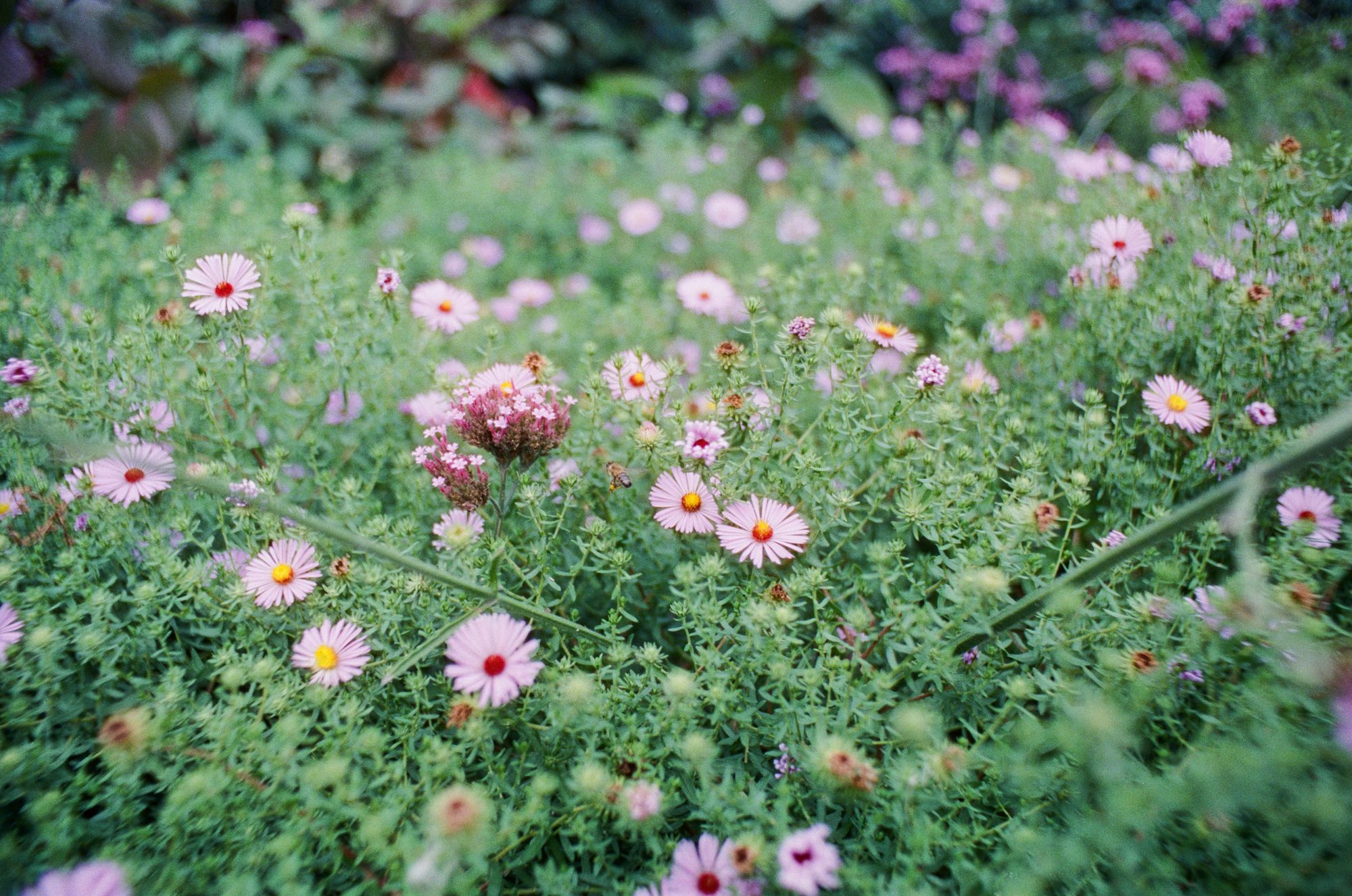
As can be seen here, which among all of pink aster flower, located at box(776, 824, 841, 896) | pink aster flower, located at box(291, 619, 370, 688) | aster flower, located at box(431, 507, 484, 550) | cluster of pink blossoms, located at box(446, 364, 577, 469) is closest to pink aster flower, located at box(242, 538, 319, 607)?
pink aster flower, located at box(291, 619, 370, 688)

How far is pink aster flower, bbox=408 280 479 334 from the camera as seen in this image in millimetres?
Result: 1443

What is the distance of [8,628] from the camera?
0.97m

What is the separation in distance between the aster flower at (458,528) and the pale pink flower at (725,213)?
Result: 1.53 meters

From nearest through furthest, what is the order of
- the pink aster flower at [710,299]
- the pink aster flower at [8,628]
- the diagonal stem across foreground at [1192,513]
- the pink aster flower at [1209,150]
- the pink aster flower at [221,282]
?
the diagonal stem across foreground at [1192,513], the pink aster flower at [8,628], the pink aster flower at [221,282], the pink aster flower at [1209,150], the pink aster flower at [710,299]

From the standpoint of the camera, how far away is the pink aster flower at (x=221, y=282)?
117cm

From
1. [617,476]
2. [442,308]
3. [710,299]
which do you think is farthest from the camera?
[710,299]

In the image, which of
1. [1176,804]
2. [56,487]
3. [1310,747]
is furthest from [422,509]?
[1310,747]

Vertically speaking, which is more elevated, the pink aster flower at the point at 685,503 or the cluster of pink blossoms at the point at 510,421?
the cluster of pink blossoms at the point at 510,421

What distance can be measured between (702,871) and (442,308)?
41.4 inches

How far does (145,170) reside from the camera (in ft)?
7.54

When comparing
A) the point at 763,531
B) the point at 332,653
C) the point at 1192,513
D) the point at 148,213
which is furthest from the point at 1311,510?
the point at 148,213

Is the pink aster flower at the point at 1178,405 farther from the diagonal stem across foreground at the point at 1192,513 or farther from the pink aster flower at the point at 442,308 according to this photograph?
the pink aster flower at the point at 442,308

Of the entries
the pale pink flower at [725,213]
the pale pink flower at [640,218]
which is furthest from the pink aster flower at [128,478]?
the pale pink flower at [725,213]

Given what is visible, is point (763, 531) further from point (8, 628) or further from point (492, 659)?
point (8, 628)
